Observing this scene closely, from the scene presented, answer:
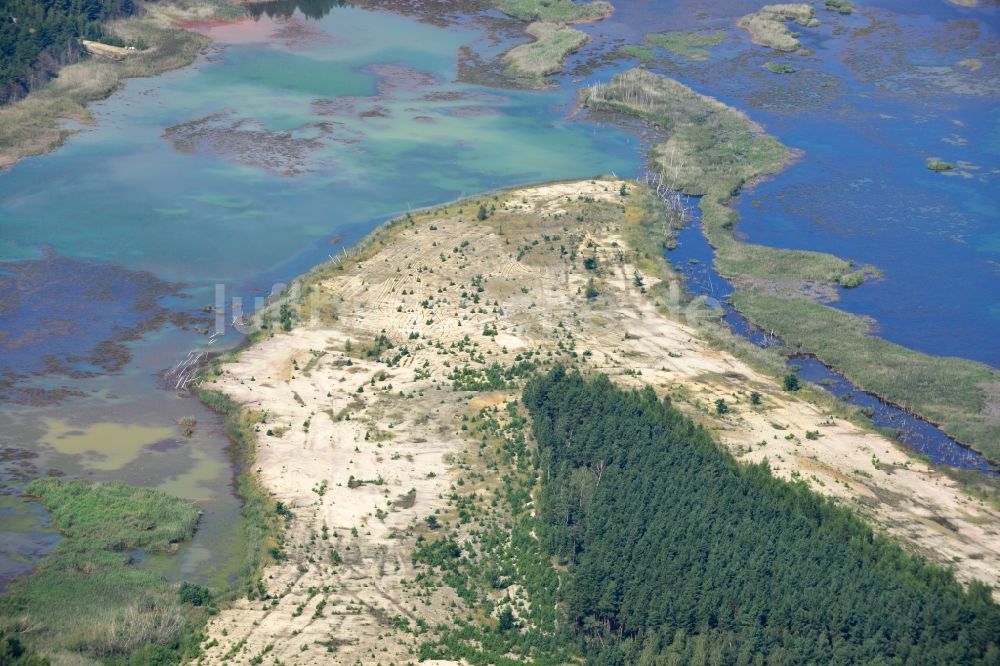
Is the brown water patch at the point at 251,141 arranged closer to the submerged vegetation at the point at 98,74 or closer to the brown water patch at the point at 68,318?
the submerged vegetation at the point at 98,74

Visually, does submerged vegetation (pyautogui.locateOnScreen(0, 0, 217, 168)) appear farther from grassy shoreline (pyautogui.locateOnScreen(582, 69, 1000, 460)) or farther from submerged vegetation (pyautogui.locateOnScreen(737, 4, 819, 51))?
submerged vegetation (pyautogui.locateOnScreen(737, 4, 819, 51))

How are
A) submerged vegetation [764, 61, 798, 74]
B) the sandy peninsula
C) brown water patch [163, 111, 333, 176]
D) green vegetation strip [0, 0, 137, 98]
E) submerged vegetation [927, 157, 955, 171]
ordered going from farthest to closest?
submerged vegetation [764, 61, 798, 74] < green vegetation strip [0, 0, 137, 98] < submerged vegetation [927, 157, 955, 171] < brown water patch [163, 111, 333, 176] < the sandy peninsula

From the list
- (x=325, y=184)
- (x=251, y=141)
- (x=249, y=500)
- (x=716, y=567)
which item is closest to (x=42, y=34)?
(x=251, y=141)

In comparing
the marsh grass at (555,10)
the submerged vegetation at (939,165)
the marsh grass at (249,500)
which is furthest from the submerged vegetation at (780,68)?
the marsh grass at (249,500)

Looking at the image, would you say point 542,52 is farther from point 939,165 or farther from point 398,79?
point 939,165

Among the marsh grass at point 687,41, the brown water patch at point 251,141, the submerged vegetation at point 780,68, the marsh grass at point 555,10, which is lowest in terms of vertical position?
the brown water patch at point 251,141

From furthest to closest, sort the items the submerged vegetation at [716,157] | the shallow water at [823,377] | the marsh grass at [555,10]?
1. the marsh grass at [555,10]
2. the submerged vegetation at [716,157]
3. the shallow water at [823,377]

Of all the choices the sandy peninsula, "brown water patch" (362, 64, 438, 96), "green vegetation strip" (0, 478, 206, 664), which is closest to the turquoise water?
"brown water patch" (362, 64, 438, 96)
